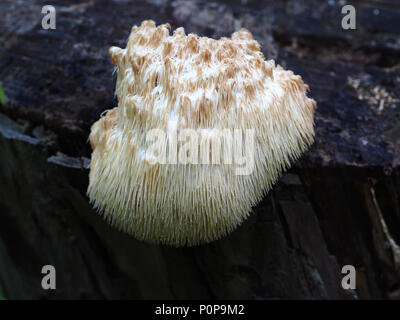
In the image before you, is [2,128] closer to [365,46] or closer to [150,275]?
[150,275]

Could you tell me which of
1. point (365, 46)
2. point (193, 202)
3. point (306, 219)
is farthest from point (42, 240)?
point (365, 46)

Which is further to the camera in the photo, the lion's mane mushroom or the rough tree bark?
the rough tree bark

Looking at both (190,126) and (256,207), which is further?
(256,207)

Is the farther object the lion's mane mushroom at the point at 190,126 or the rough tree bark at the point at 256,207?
the rough tree bark at the point at 256,207

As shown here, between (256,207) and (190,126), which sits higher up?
(190,126)
